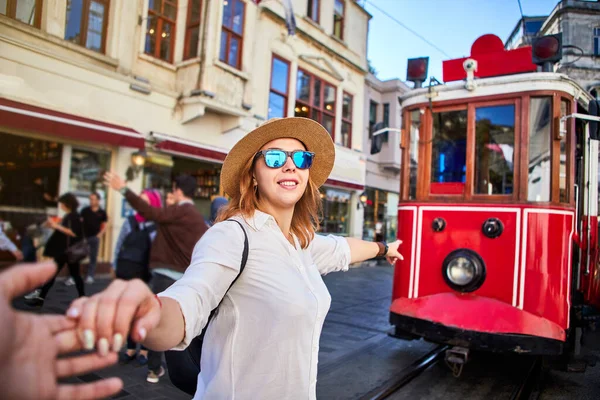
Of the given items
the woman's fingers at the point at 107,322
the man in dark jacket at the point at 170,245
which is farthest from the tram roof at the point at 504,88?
the woman's fingers at the point at 107,322

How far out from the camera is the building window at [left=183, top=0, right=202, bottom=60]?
8309mm

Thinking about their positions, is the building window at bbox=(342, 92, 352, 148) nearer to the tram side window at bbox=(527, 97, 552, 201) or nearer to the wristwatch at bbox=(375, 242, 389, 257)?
the tram side window at bbox=(527, 97, 552, 201)

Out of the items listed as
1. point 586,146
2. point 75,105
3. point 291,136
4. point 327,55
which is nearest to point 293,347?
point 291,136

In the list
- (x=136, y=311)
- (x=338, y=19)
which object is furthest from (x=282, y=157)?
(x=338, y=19)

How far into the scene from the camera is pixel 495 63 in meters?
4.79

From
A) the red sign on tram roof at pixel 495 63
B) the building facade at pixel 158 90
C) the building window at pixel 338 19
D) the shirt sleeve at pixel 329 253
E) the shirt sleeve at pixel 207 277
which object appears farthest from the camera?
the building window at pixel 338 19

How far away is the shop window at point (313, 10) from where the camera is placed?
14.2 metres

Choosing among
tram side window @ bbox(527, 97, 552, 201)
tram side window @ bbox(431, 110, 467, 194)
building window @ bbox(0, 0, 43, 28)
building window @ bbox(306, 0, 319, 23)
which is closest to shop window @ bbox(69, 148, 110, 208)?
tram side window @ bbox(431, 110, 467, 194)

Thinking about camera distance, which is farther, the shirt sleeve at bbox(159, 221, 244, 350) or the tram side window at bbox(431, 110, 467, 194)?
the tram side window at bbox(431, 110, 467, 194)

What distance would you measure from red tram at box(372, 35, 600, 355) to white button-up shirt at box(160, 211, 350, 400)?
294cm

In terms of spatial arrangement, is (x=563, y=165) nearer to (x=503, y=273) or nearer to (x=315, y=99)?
(x=503, y=273)

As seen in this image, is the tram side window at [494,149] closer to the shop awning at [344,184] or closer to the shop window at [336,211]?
the shop awning at [344,184]

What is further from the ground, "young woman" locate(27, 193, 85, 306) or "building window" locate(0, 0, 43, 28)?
"building window" locate(0, 0, 43, 28)

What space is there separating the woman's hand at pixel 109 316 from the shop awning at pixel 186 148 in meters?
8.71
